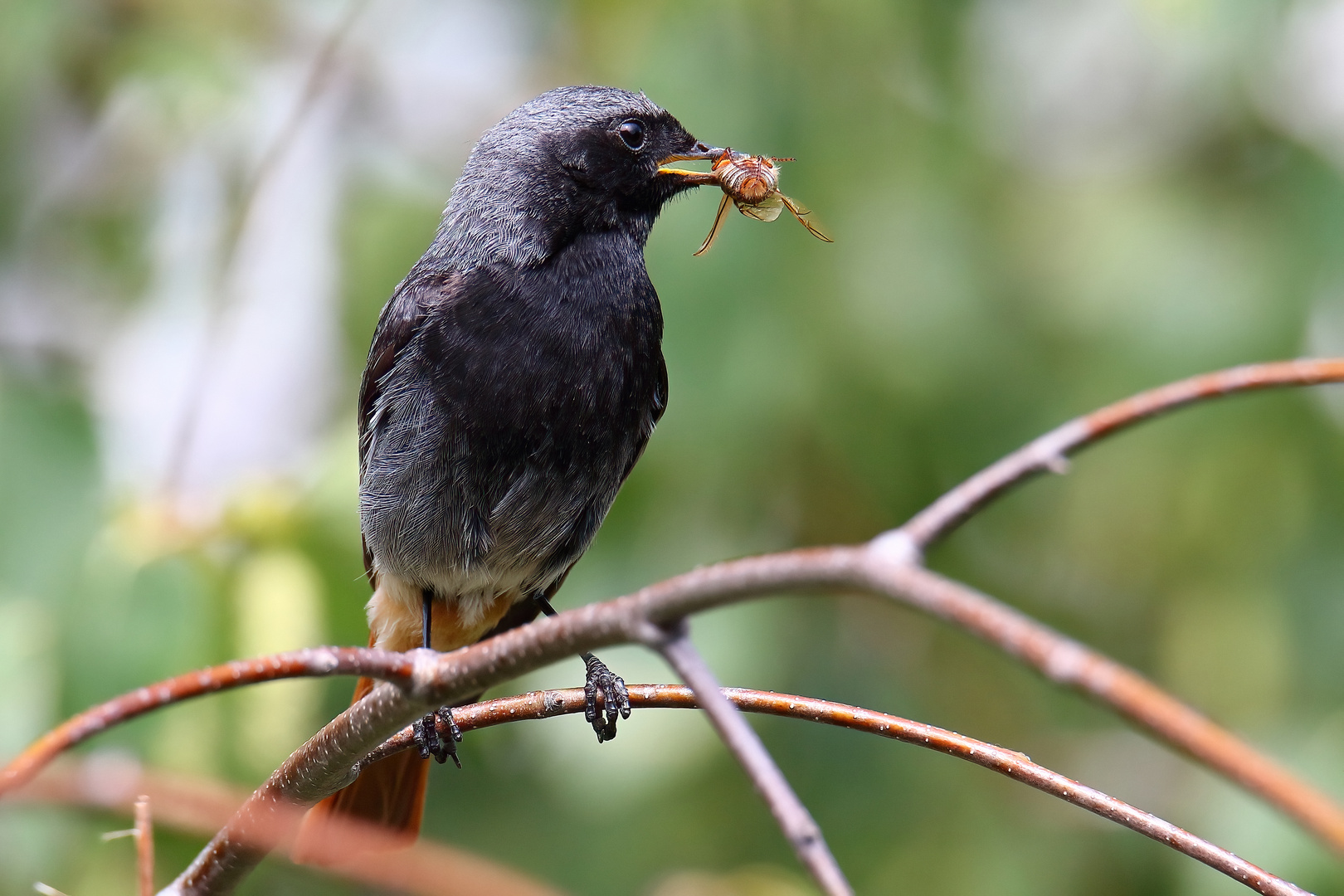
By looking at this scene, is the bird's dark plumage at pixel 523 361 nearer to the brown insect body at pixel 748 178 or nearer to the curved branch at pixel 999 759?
the brown insect body at pixel 748 178

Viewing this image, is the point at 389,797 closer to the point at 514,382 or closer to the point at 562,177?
the point at 514,382

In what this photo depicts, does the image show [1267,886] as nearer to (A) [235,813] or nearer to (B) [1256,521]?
(A) [235,813]

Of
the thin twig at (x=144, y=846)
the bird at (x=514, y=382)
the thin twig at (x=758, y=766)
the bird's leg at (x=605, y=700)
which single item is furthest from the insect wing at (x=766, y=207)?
the thin twig at (x=758, y=766)

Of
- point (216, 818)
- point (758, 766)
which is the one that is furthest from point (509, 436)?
point (758, 766)

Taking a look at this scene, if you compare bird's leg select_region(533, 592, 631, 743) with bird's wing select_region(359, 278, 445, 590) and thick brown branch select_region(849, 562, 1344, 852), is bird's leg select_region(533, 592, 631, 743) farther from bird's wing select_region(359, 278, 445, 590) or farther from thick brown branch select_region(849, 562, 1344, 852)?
thick brown branch select_region(849, 562, 1344, 852)

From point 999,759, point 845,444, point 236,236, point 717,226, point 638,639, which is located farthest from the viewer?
point 236,236

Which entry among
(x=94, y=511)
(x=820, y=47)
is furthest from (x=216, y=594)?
(x=820, y=47)

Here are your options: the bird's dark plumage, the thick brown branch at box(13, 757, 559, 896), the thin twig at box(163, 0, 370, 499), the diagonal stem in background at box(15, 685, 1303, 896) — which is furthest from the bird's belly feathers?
the diagonal stem in background at box(15, 685, 1303, 896)
